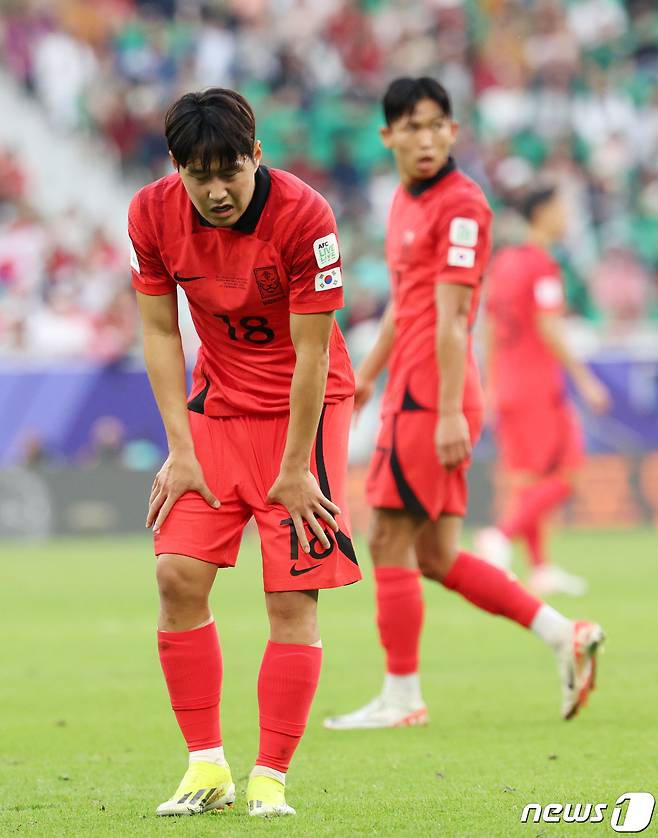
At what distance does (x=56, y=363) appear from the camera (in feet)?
53.1

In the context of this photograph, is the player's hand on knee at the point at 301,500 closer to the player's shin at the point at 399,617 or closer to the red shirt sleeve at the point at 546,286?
the player's shin at the point at 399,617

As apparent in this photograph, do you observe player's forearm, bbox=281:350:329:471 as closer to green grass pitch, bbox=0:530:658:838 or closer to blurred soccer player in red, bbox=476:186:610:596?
Result: green grass pitch, bbox=0:530:658:838

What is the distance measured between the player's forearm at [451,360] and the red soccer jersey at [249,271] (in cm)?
145

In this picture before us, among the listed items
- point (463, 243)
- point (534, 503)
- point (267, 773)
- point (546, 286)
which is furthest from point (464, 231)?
point (534, 503)

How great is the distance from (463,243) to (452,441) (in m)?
0.75

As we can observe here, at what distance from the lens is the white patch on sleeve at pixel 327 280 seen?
14.3ft

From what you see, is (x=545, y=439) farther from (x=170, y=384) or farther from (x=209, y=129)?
(x=209, y=129)

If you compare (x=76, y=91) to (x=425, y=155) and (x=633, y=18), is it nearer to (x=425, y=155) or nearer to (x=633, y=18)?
(x=633, y=18)

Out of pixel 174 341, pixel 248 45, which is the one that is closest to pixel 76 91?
pixel 248 45

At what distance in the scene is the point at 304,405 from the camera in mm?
4402

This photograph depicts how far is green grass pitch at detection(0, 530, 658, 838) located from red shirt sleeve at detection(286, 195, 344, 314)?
1.39 metres

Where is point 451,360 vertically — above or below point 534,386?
above

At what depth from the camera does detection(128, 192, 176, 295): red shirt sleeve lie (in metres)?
4.46

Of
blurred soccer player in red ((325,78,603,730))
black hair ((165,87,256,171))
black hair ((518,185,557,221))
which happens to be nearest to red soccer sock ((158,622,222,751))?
black hair ((165,87,256,171))
